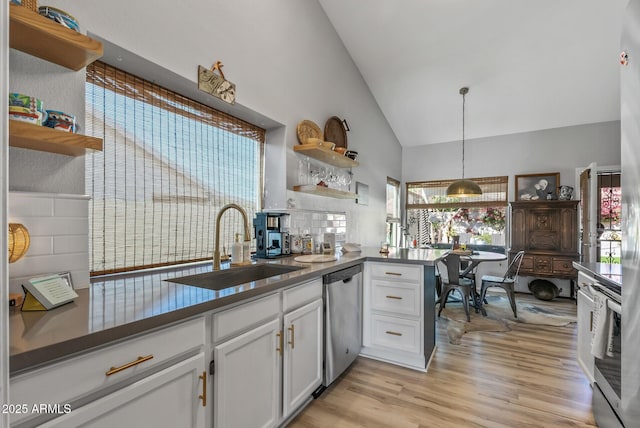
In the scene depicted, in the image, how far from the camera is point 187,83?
76.4 inches

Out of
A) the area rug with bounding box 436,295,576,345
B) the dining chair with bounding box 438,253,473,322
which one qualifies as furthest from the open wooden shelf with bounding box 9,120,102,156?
the dining chair with bounding box 438,253,473,322

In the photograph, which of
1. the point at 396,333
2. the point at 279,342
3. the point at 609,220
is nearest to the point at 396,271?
the point at 396,333

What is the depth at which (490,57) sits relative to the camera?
12.7ft

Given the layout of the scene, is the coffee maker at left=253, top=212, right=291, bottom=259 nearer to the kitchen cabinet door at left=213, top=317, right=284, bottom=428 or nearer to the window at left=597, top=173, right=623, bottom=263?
the kitchen cabinet door at left=213, top=317, right=284, bottom=428

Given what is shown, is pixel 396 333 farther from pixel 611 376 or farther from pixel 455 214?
pixel 455 214

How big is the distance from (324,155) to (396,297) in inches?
60.1

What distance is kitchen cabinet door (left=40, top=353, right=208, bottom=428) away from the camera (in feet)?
2.81

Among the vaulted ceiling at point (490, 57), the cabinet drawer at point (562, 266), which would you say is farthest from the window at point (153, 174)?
the cabinet drawer at point (562, 266)

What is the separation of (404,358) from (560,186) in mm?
4345

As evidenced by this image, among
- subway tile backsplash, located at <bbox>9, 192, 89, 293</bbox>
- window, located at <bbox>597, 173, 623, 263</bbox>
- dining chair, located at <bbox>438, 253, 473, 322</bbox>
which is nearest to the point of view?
subway tile backsplash, located at <bbox>9, 192, 89, 293</bbox>

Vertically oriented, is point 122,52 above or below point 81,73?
above

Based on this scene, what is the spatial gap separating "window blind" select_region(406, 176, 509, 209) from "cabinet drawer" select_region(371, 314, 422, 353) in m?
3.41

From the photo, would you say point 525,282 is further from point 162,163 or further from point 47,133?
point 47,133

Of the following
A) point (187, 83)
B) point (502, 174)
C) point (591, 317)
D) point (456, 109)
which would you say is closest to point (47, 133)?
point (187, 83)
